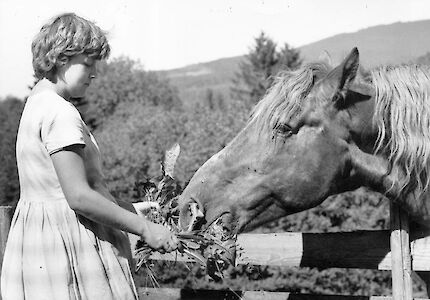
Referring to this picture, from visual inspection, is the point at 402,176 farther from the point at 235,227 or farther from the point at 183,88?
the point at 183,88

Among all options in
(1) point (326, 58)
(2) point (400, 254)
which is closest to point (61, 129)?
(1) point (326, 58)

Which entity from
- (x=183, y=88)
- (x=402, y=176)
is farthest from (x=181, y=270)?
(x=183, y=88)

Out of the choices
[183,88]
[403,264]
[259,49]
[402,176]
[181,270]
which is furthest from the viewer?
[183,88]

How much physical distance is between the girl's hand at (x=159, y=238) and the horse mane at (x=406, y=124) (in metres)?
1.52

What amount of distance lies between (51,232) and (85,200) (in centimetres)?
24

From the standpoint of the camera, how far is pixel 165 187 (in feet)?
10.8

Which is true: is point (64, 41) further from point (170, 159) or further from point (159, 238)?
point (170, 159)

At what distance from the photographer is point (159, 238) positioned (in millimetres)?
2473

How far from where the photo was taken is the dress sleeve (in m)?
2.39

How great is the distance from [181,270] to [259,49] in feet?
113

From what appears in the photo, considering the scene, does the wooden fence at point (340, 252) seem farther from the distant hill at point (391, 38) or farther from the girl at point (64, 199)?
the distant hill at point (391, 38)

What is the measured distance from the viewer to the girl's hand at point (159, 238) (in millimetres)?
2463

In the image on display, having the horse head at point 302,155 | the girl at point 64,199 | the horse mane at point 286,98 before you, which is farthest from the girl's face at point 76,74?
the horse mane at point 286,98

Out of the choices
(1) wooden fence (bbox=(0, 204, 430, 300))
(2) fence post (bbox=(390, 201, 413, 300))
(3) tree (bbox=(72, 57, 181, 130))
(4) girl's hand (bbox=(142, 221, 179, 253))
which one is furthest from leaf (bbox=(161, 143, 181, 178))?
(3) tree (bbox=(72, 57, 181, 130))
